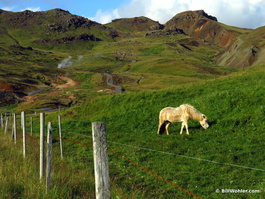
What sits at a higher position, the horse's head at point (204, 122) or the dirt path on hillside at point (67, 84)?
the dirt path on hillside at point (67, 84)

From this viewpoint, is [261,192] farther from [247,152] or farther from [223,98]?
[223,98]

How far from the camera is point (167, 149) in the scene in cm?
1661

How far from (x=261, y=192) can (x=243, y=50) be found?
174388mm

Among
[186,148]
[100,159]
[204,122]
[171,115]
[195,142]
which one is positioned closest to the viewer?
[100,159]

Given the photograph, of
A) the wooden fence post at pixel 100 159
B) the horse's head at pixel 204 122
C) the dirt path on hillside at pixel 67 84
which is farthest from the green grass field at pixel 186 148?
the dirt path on hillside at pixel 67 84

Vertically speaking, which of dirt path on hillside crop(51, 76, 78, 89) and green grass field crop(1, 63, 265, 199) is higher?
dirt path on hillside crop(51, 76, 78, 89)

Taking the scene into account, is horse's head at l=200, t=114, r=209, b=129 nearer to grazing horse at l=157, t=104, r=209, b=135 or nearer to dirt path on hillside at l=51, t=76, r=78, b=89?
grazing horse at l=157, t=104, r=209, b=135

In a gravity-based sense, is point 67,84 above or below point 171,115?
above

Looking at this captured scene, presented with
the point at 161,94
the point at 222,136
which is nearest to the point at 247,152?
the point at 222,136

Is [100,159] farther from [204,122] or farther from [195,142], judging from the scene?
[204,122]

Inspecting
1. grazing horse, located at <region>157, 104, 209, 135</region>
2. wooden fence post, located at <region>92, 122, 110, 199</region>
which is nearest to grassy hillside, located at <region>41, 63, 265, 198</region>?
grazing horse, located at <region>157, 104, 209, 135</region>

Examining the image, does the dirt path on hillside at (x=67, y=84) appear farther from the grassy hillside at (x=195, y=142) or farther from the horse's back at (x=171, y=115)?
the horse's back at (x=171, y=115)

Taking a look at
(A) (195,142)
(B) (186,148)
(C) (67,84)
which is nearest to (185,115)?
(A) (195,142)

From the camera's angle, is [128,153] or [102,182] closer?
[102,182]
